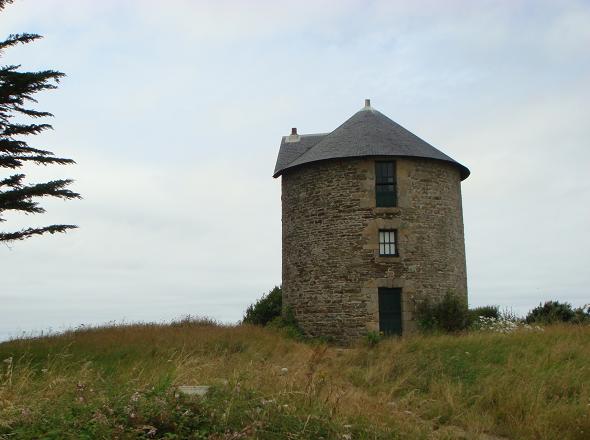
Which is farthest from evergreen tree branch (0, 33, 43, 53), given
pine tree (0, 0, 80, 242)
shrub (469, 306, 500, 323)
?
shrub (469, 306, 500, 323)

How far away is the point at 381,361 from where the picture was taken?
12.0 metres

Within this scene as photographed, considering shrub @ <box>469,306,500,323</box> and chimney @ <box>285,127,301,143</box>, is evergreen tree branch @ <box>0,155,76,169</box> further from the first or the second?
shrub @ <box>469,306,500,323</box>

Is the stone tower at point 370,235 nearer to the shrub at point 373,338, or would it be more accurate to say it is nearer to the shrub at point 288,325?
the shrub at point 288,325

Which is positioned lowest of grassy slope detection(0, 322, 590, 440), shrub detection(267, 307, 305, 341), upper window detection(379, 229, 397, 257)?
grassy slope detection(0, 322, 590, 440)

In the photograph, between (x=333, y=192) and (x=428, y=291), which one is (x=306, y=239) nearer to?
(x=333, y=192)

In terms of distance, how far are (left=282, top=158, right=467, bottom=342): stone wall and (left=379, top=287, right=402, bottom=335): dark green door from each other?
0.67 ft

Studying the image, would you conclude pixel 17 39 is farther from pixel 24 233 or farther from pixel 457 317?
pixel 457 317

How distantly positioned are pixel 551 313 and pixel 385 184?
755 cm

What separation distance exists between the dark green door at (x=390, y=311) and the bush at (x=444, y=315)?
2.06ft

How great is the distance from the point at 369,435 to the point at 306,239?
1406 cm

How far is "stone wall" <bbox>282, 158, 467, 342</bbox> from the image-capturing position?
18.7m

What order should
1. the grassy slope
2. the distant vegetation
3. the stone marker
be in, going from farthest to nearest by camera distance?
the distant vegetation → the stone marker → the grassy slope

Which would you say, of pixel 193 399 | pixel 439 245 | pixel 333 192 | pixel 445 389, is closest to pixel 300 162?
pixel 333 192

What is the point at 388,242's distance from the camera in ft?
62.5
